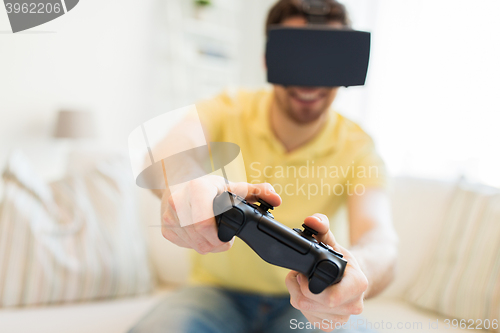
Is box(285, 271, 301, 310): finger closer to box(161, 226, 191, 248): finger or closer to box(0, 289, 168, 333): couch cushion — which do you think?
box(161, 226, 191, 248): finger

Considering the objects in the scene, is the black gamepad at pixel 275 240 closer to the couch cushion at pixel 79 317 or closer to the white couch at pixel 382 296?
the white couch at pixel 382 296

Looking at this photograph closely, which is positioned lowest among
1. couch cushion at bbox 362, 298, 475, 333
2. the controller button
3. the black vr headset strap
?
couch cushion at bbox 362, 298, 475, 333

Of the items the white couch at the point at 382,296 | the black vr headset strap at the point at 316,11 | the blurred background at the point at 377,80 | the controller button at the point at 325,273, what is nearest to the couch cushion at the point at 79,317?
the white couch at the point at 382,296

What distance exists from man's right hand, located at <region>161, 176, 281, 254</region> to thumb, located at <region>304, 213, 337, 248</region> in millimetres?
26

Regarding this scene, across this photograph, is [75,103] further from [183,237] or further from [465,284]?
[465,284]

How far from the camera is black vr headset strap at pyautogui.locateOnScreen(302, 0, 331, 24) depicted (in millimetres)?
345

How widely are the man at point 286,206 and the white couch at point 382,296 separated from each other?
8cm

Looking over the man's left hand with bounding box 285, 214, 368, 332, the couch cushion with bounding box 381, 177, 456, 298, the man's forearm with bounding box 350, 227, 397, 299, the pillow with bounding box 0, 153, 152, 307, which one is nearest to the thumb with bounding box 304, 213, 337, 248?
the man's left hand with bounding box 285, 214, 368, 332

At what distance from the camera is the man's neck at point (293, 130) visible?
0.41m

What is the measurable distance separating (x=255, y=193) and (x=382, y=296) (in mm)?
432

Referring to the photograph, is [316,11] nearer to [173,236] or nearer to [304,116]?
[304,116]

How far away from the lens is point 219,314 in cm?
54

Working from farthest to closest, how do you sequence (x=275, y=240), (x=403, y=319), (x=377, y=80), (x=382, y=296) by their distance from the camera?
(x=377, y=80) → (x=382, y=296) → (x=403, y=319) → (x=275, y=240)

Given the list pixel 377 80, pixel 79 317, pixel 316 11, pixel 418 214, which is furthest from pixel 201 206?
pixel 377 80
